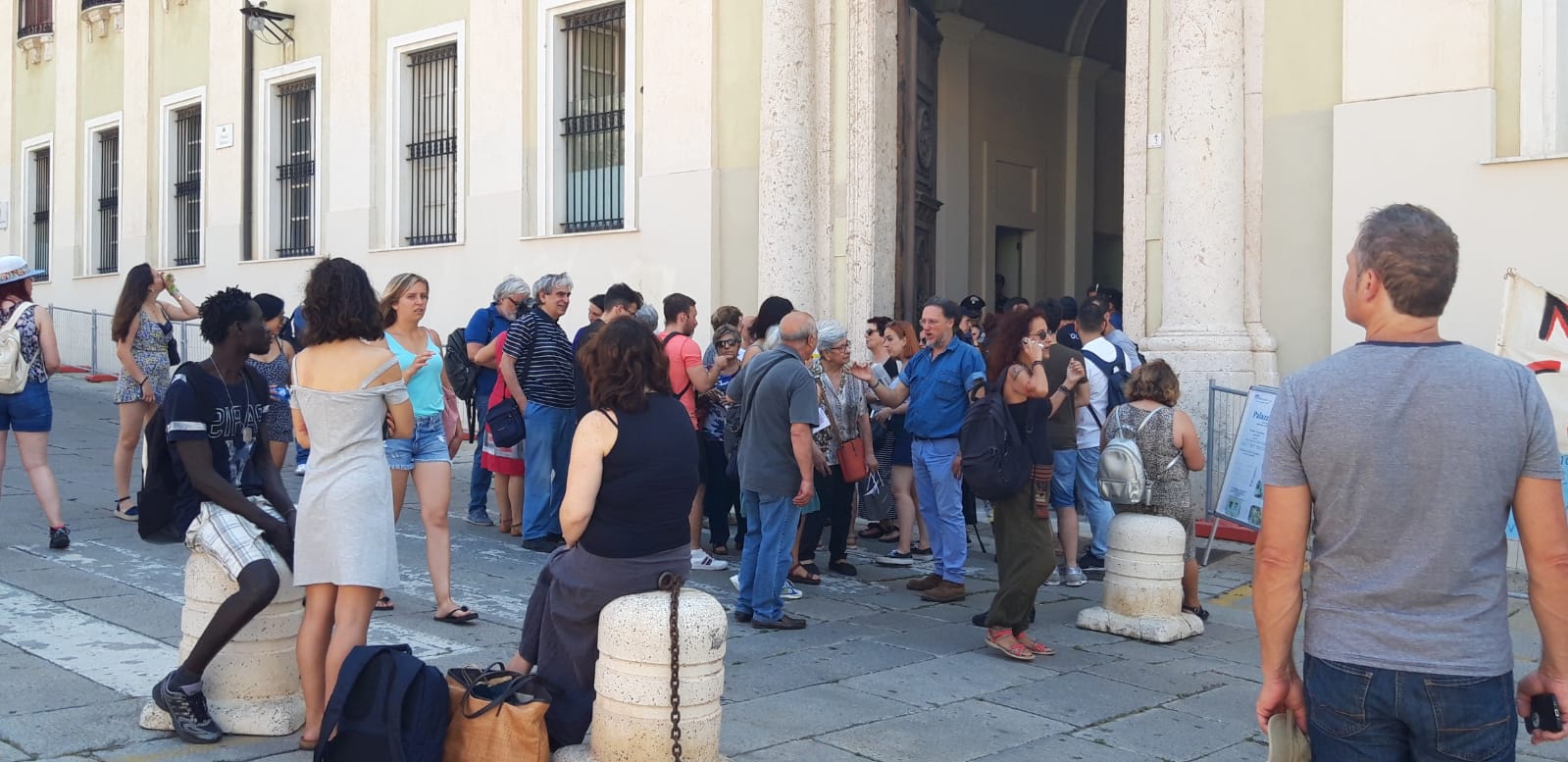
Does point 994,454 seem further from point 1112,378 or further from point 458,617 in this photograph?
point 458,617

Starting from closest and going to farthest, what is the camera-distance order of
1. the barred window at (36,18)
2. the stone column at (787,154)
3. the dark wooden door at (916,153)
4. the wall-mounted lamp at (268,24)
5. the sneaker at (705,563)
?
the sneaker at (705,563) → the stone column at (787,154) → the dark wooden door at (916,153) → the wall-mounted lamp at (268,24) → the barred window at (36,18)

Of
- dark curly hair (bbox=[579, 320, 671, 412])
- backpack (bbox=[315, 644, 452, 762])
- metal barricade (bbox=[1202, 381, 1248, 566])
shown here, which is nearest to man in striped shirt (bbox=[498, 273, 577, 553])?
dark curly hair (bbox=[579, 320, 671, 412])

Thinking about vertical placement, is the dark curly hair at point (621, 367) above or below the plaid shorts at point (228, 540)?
above

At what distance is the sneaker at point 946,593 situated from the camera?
7.70 metres

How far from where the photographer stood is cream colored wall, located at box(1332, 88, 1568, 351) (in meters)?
8.26

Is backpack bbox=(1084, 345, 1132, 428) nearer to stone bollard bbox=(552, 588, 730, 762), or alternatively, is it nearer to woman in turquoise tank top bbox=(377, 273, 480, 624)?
woman in turquoise tank top bbox=(377, 273, 480, 624)

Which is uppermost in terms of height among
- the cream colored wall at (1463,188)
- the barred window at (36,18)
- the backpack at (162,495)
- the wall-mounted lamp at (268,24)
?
the barred window at (36,18)

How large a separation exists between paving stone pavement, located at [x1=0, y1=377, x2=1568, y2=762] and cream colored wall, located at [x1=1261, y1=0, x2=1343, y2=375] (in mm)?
1694

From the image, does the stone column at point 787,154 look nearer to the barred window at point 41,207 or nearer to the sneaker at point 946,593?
the sneaker at point 946,593

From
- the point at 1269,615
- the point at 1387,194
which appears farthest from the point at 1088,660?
the point at 1387,194

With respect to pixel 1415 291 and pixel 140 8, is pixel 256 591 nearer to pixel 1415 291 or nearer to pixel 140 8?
pixel 1415 291

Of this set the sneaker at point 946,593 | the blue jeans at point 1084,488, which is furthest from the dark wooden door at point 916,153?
the sneaker at point 946,593

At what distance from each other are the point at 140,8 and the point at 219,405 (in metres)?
17.3

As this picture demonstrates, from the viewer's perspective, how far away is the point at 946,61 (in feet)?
49.8
